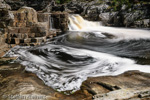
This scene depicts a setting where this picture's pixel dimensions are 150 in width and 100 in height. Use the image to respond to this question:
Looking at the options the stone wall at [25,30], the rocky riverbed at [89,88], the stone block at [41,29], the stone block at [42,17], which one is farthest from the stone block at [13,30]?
the rocky riverbed at [89,88]

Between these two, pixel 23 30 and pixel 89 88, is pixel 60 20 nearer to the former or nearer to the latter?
pixel 23 30

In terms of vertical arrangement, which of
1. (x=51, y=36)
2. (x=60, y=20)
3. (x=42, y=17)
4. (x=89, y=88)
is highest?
(x=42, y=17)

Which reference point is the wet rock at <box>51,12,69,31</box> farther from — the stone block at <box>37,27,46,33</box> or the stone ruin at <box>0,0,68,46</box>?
the stone block at <box>37,27,46,33</box>

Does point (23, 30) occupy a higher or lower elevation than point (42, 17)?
lower

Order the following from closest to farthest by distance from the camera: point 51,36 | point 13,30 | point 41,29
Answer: point 13,30 < point 41,29 < point 51,36

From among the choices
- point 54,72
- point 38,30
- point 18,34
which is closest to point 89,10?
point 38,30

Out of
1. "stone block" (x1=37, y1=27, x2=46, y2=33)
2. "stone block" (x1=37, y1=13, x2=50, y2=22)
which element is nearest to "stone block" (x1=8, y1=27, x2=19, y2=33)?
"stone block" (x1=37, y1=27, x2=46, y2=33)

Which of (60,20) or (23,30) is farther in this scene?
(60,20)

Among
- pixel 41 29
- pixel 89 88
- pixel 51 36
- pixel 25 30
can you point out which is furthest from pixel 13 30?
pixel 89 88

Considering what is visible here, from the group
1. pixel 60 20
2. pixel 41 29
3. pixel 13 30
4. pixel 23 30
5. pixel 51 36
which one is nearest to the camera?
pixel 13 30

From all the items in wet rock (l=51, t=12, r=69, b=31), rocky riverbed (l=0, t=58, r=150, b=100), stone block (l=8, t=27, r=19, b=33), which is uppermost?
wet rock (l=51, t=12, r=69, b=31)

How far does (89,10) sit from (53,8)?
7.41m

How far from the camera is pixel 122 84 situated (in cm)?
390

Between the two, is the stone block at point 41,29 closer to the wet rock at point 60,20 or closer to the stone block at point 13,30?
the stone block at point 13,30
